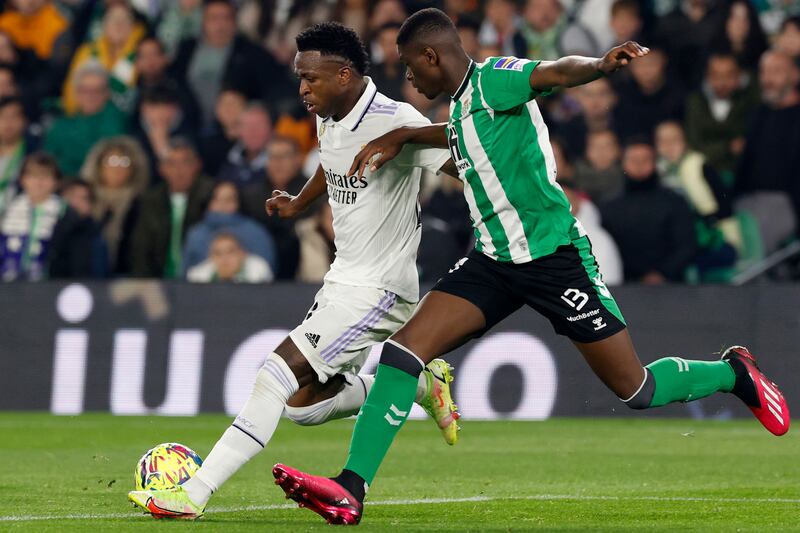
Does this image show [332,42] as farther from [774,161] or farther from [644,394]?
[774,161]

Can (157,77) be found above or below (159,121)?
above

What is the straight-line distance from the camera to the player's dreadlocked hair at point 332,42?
666 centimetres

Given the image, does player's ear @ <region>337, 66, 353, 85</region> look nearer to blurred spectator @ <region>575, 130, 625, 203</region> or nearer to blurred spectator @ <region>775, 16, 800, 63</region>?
blurred spectator @ <region>575, 130, 625, 203</region>

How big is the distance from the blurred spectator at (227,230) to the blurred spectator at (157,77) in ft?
6.79

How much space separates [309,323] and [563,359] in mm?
5922

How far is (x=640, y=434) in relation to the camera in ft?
37.0

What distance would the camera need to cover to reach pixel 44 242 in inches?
531

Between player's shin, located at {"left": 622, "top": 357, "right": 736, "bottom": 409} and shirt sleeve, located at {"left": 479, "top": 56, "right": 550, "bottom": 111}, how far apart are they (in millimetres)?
1376

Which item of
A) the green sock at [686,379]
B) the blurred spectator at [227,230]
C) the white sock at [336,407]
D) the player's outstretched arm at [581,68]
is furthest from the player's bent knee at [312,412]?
the blurred spectator at [227,230]

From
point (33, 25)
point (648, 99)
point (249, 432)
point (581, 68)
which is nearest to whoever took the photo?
point (581, 68)

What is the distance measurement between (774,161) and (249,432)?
790 cm

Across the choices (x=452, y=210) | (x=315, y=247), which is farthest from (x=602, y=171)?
(x=315, y=247)

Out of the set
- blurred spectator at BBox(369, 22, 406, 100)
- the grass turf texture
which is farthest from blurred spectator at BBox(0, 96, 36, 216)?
blurred spectator at BBox(369, 22, 406, 100)

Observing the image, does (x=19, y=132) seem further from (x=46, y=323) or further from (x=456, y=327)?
(x=456, y=327)
